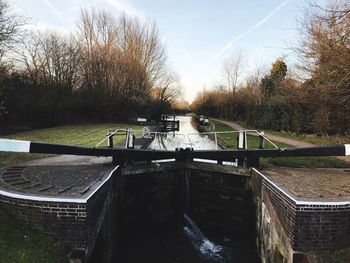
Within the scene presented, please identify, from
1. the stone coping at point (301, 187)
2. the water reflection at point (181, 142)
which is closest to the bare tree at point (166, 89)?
the water reflection at point (181, 142)

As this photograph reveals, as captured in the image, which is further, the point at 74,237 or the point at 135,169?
the point at 135,169

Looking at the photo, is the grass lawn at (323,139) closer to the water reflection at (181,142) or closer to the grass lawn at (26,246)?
the water reflection at (181,142)

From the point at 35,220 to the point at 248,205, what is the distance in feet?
18.9

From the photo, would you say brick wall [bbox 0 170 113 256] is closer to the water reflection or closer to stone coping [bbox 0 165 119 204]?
stone coping [bbox 0 165 119 204]

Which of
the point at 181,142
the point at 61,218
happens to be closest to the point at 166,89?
the point at 181,142

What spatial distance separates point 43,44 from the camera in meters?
25.4

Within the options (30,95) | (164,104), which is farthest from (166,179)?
(164,104)

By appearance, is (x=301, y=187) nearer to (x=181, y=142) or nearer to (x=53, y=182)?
(x=53, y=182)

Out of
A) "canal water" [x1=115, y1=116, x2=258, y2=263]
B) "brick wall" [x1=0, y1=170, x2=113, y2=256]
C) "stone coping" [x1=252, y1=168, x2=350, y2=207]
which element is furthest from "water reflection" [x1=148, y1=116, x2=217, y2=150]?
"brick wall" [x1=0, y1=170, x2=113, y2=256]

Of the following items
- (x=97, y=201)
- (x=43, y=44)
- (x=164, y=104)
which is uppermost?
(x=43, y=44)

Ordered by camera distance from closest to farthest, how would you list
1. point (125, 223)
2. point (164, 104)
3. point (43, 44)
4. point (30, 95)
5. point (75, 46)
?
point (125, 223) < point (30, 95) < point (43, 44) < point (75, 46) < point (164, 104)

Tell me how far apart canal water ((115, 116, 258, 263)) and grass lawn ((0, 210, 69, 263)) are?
8.57 ft

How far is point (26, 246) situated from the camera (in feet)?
14.7

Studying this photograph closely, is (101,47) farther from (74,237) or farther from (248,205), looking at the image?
(74,237)
